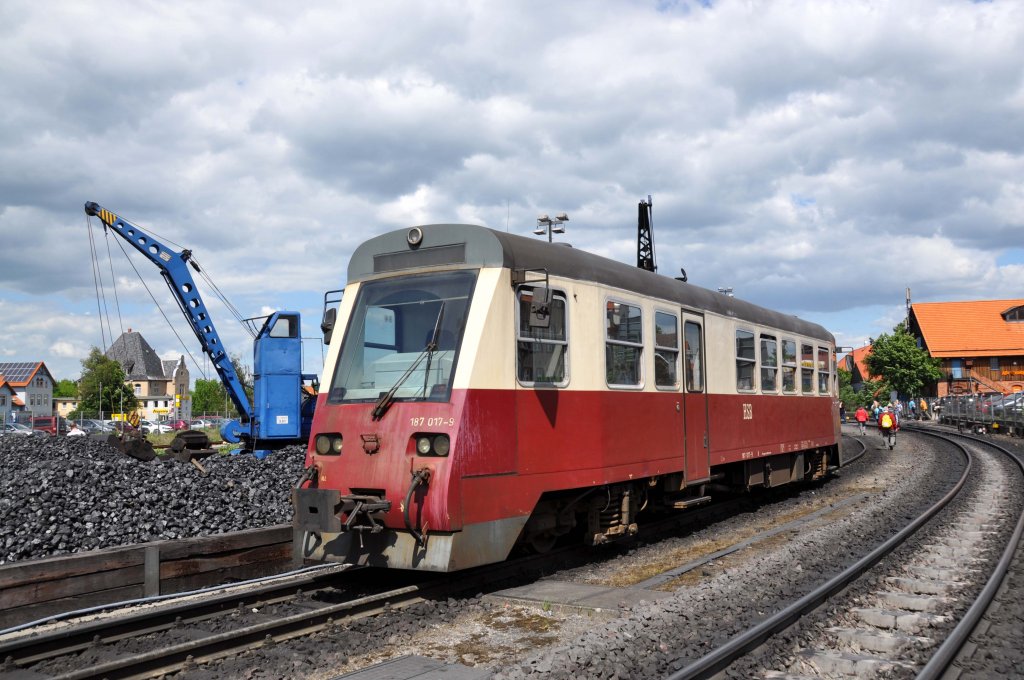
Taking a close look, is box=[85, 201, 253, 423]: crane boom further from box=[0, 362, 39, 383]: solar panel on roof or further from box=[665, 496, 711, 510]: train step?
box=[0, 362, 39, 383]: solar panel on roof

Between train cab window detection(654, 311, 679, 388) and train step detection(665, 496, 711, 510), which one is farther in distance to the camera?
train step detection(665, 496, 711, 510)

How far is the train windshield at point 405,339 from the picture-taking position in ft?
25.0

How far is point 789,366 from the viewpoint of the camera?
14750 millimetres

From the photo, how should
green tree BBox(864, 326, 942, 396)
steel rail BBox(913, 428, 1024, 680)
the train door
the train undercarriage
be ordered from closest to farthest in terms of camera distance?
1. steel rail BBox(913, 428, 1024, 680)
2. the train undercarriage
3. the train door
4. green tree BBox(864, 326, 942, 396)

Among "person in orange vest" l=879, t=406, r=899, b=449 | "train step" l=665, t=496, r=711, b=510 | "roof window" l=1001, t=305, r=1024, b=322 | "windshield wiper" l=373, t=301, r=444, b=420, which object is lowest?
"train step" l=665, t=496, r=711, b=510

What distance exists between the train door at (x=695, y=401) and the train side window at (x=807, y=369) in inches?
193

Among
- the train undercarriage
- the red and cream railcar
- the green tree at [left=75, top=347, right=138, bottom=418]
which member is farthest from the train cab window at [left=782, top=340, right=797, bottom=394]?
the green tree at [left=75, top=347, right=138, bottom=418]

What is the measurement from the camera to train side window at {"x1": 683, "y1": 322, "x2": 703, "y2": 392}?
10.9m

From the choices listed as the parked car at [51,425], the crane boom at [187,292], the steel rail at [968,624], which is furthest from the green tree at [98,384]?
the steel rail at [968,624]

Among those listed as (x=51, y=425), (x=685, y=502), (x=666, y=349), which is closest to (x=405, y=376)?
(x=666, y=349)

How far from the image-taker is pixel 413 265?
27.1 ft

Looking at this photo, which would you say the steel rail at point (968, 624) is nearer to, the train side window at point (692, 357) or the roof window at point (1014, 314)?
the train side window at point (692, 357)

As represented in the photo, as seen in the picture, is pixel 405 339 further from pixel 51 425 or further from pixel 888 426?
pixel 51 425

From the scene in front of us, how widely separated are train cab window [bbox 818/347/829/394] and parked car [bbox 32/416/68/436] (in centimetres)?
3456
